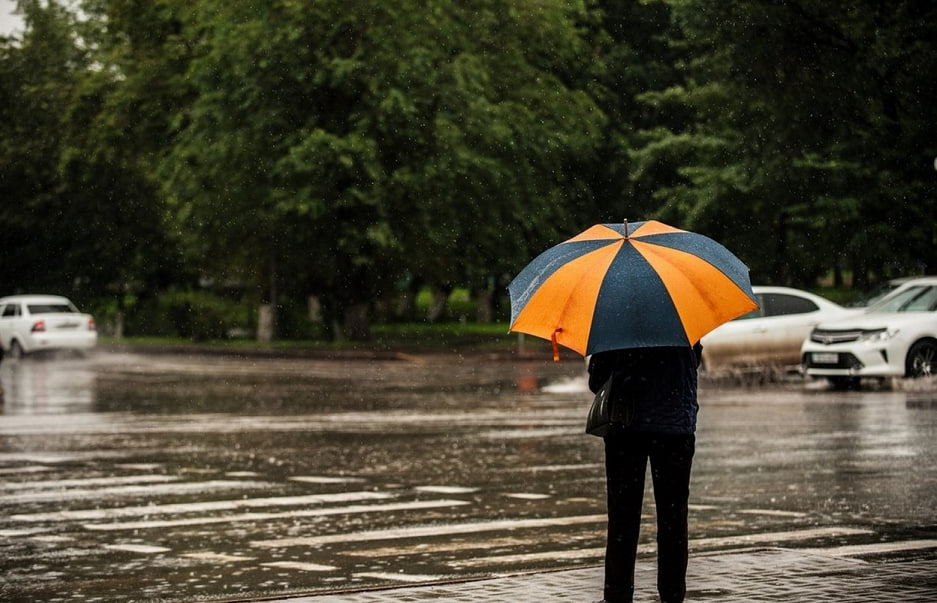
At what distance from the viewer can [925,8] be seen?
3650 cm

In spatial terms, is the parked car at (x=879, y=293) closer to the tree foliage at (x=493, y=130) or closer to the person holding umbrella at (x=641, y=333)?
the tree foliage at (x=493, y=130)

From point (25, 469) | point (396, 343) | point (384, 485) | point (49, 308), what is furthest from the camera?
point (396, 343)

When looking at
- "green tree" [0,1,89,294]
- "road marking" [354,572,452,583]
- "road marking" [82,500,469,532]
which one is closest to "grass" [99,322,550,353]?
"green tree" [0,1,89,294]

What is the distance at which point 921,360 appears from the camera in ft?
85.7

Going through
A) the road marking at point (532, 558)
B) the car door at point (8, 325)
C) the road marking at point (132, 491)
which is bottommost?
the road marking at point (532, 558)

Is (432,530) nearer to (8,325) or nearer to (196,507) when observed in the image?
(196,507)

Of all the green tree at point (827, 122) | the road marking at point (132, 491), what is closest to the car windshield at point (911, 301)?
the green tree at point (827, 122)

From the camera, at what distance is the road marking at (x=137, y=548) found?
1099 centimetres

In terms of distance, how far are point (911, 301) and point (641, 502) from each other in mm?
20585

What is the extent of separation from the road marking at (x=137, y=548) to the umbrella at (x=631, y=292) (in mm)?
4199

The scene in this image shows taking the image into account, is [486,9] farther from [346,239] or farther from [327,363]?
[327,363]

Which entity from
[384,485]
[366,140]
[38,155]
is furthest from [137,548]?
[38,155]

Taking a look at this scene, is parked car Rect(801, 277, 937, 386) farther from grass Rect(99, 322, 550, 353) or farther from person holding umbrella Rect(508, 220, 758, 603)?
person holding umbrella Rect(508, 220, 758, 603)

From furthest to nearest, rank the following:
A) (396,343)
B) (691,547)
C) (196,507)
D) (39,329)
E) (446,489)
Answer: (396,343) → (39,329) → (446,489) → (196,507) → (691,547)
